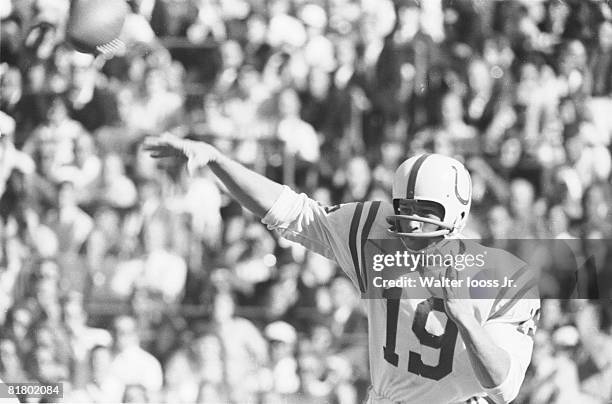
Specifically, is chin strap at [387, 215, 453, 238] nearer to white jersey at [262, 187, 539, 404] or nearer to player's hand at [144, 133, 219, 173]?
white jersey at [262, 187, 539, 404]

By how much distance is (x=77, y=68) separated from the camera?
312 inches

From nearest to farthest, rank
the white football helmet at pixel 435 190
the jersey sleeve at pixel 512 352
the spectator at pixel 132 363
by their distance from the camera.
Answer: the jersey sleeve at pixel 512 352 < the white football helmet at pixel 435 190 < the spectator at pixel 132 363

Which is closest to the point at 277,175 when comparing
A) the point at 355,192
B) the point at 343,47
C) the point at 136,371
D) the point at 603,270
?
the point at 355,192

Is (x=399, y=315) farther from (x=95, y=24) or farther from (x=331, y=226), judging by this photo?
(x=95, y=24)

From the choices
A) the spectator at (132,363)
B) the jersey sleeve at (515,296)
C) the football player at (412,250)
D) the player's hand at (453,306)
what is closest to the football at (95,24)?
the spectator at (132,363)

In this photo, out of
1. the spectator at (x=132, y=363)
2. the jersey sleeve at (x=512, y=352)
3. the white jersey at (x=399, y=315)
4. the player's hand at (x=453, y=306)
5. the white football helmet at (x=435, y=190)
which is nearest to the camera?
the player's hand at (x=453, y=306)

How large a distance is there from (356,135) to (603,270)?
2048 millimetres

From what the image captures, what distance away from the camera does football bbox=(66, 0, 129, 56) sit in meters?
6.55

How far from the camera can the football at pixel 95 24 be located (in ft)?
21.5

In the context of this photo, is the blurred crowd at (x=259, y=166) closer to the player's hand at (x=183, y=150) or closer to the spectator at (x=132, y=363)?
the spectator at (x=132, y=363)

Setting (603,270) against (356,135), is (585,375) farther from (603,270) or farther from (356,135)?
(356,135)

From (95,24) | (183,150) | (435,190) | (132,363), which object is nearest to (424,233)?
(435,190)

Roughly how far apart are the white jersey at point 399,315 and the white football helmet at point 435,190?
0.75ft

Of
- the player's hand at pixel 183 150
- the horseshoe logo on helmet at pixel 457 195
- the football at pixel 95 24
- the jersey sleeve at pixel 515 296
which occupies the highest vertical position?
the football at pixel 95 24
